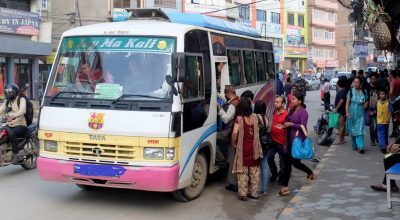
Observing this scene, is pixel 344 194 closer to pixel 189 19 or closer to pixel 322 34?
pixel 189 19

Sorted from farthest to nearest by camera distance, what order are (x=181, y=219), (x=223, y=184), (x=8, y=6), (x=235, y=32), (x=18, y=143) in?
(x=8, y=6), (x=235, y=32), (x=18, y=143), (x=223, y=184), (x=181, y=219)

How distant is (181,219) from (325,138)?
7072mm

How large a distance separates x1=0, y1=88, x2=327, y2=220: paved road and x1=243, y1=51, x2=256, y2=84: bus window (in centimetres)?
271

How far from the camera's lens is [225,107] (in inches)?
303

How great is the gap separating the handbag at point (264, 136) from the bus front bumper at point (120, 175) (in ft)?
5.51

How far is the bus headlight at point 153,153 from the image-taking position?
5.86 metres

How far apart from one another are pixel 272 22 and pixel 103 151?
57640 mm

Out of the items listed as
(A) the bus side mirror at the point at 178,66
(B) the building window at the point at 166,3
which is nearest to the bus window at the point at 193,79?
(A) the bus side mirror at the point at 178,66

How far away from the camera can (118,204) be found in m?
6.65

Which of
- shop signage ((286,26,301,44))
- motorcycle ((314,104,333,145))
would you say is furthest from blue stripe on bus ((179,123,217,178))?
shop signage ((286,26,301,44))

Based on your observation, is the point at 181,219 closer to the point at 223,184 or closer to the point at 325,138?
the point at 223,184

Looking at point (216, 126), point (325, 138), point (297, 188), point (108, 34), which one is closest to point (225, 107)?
point (216, 126)

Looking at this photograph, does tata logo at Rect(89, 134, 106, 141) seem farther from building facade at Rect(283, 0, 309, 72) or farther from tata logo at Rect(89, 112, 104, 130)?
building facade at Rect(283, 0, 309, 72)

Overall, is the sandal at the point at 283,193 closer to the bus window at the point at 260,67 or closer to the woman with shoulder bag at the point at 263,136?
the woman with shoulder bag at the point at 263,136
